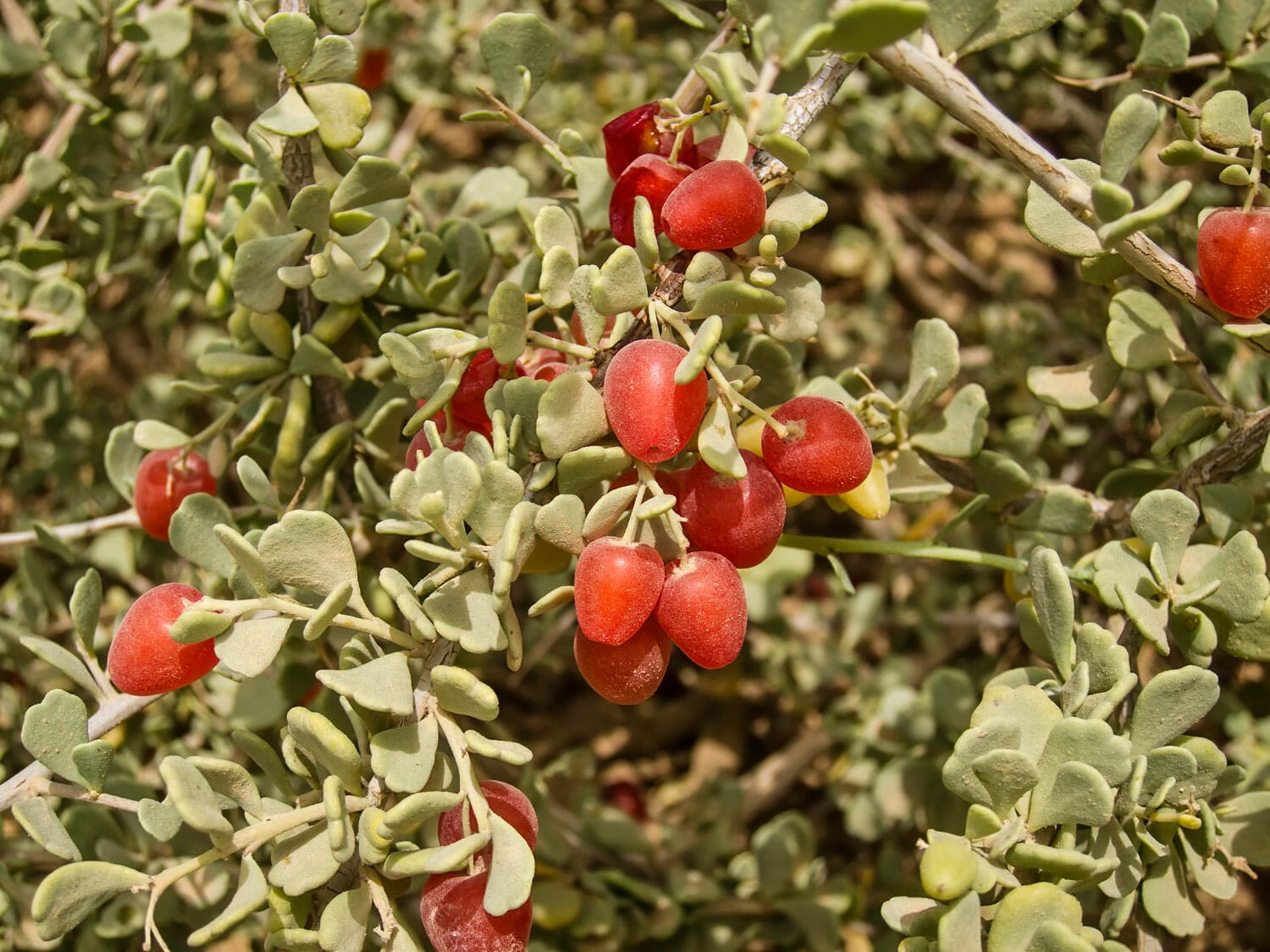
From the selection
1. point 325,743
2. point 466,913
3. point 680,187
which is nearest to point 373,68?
point 680,187

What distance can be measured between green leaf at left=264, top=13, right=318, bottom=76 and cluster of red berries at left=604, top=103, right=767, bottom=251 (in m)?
0.32

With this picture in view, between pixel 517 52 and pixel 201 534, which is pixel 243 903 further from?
pixel 517 52

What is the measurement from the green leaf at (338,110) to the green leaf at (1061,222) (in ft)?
2.25

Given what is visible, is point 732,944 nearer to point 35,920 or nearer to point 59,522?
point 35,920

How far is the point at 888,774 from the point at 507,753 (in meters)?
0.97

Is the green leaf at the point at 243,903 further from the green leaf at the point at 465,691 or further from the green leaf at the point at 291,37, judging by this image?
the green leaf at the point at 291,37

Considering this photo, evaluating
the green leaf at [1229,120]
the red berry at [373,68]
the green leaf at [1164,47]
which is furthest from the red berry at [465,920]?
the red berry at [373,68]

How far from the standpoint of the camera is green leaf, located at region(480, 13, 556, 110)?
47.8 inches

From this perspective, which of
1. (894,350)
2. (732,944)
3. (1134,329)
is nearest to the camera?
(1134,329)

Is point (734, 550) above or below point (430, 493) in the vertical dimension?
below

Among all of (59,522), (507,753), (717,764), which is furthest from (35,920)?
(717,764)

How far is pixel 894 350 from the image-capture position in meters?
2.67

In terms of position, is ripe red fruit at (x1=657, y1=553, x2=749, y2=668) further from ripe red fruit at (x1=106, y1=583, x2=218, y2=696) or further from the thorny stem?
ripe red fruit at (x1=106, y1=583, x2=218, y2=696)

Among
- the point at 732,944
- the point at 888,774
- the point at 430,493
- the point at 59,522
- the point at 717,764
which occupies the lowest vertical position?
the point at 717,764
